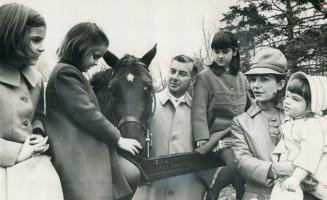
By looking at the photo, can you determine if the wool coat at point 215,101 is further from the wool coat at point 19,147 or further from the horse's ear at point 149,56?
the wool coat at point 19,147

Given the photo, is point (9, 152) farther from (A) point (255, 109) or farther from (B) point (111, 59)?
(A) point (255, 109)

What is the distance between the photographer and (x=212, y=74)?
120 inches

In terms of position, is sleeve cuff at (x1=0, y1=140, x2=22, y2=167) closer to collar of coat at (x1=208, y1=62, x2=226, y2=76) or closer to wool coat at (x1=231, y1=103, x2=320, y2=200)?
wool coat at (x1=231, y1=103, x2=320, y2=200)

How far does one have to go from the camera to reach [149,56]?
9.13 feet

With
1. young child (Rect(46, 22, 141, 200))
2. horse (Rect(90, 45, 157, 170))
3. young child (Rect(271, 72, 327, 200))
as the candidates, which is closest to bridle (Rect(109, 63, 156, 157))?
horse (Rect(90, 45, 157, 170))

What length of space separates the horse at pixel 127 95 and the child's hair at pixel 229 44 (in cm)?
62

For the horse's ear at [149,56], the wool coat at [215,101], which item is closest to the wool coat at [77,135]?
the horse's ear at [149,56]

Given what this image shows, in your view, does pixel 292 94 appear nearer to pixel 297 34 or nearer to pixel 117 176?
pixel 297 34

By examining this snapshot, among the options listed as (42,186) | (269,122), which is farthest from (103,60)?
(269,122)

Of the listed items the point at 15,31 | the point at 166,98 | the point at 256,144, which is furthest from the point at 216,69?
the point at 15,31

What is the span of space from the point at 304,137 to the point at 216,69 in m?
0.87

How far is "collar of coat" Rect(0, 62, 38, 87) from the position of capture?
216 cm

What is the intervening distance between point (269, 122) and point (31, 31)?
1581 millimetres

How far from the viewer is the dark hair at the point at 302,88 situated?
8.34 feet
